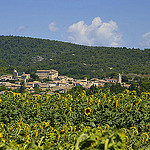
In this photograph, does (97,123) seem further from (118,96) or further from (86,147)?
(86,147)

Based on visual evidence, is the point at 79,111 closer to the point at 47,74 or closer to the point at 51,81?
the point at 51,81

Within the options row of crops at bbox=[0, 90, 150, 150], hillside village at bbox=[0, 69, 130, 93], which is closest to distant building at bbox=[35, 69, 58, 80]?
hillside village at bbox=[0, 69, 130, 93]

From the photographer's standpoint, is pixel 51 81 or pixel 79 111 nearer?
pixel 79 111

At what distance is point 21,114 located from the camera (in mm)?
11672

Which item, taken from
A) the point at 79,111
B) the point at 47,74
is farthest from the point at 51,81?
the point at 79,111

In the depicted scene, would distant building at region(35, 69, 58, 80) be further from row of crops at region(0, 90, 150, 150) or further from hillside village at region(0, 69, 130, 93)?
row of crops at region(0, 90, 150, 150)

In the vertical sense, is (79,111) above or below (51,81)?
above

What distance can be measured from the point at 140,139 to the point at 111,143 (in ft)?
13.9

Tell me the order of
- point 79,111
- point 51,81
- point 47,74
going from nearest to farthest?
point 79,111 → point 51,81 → point 47,74

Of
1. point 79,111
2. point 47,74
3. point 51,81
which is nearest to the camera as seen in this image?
point 79,111

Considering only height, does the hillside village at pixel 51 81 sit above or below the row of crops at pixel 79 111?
below

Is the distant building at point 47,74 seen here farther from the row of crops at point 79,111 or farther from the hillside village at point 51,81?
the row of crops at point 79,111

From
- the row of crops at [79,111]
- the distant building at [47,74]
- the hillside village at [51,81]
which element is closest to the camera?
the row of crops at [79,111]

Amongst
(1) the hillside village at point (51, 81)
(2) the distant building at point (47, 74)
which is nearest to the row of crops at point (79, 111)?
(1) the hillside village at point (51, 81)
